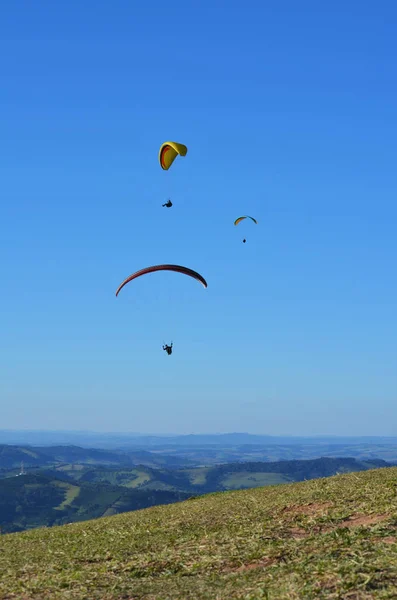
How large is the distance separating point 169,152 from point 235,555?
3456cm

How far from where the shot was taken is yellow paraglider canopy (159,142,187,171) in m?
47.9

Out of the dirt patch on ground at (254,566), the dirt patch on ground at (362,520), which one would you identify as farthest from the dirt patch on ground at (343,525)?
the dirt patch on ground at (254,566)

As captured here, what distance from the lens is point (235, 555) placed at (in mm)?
22828

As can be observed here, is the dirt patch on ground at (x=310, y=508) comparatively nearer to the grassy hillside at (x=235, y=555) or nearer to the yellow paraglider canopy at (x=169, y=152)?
the grassy hillside at (x=235, y=555)

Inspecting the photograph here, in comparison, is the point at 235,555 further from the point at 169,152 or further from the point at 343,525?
the point at 169,152

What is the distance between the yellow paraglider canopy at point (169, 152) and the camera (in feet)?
157

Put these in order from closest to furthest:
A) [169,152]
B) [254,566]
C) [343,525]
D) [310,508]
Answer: [254,566]
[343,525]
[310,508]
[169,152]

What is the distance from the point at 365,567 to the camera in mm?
19016

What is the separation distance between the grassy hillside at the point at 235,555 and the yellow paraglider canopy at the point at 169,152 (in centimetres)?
2511

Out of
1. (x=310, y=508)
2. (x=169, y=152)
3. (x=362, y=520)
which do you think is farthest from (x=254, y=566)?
(x=169, y=152)

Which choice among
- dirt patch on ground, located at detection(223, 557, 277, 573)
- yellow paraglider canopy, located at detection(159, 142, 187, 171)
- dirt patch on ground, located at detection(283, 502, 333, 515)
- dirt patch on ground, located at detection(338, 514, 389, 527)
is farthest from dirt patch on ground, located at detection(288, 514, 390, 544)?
yellow paraglider canopy, located at detection(159, 142, 187, 171)

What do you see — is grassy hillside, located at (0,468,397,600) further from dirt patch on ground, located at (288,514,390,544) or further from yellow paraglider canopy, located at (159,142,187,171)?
yellow paraglider canopy, located at (159,142,187,171)

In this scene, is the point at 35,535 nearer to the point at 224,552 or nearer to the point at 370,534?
the point at 224,552

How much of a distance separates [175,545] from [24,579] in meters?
5.92
